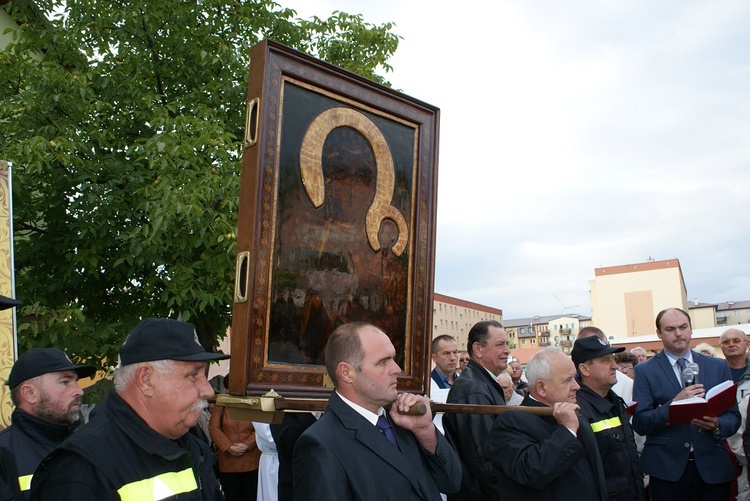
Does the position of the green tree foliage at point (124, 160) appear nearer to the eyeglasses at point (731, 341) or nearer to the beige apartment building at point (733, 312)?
the eyeglasses at point (731, 341)

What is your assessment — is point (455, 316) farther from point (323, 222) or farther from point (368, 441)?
point (368, 441)

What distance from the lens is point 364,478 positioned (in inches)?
121

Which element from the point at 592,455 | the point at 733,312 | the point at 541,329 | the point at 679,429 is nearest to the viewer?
the point at 592,455

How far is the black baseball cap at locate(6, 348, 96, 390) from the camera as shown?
4.84 m

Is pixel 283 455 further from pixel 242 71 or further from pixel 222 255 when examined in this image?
pixel 242 71

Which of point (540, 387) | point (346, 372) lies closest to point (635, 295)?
point (540, 387)

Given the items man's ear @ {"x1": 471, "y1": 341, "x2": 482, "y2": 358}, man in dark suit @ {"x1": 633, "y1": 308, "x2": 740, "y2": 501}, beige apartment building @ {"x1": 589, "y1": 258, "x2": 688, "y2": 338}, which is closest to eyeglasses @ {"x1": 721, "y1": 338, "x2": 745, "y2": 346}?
man in dark suit @ {"x1": 633, "y1": 308, "x2": 740, "y2": 501}

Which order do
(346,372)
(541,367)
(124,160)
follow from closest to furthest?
(346,372) → (541,367) → (124,160)

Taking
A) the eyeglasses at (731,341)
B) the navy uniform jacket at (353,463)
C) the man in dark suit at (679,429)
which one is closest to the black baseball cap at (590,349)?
the man in dark suit at (679,429)

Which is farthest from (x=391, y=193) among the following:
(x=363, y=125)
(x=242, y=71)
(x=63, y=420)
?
(x=242, y=71)

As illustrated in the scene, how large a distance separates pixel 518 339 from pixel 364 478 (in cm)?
11414

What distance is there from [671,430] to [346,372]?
12.5 ft

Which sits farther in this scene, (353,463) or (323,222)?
(323,222)

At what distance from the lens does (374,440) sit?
3.21 metres
